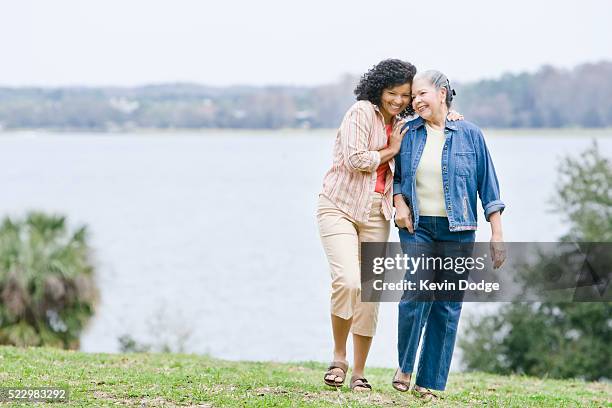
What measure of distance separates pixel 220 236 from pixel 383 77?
62.2 metres

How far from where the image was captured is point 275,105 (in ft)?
262

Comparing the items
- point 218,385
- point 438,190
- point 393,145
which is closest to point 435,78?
point 393,145

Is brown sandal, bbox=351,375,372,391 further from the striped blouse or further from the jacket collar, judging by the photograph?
the jacket collar

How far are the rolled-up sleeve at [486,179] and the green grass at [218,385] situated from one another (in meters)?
1.46

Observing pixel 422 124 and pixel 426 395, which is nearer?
pixel 422 124

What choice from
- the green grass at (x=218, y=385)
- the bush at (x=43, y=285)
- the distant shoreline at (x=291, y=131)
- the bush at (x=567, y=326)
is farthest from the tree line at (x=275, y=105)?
the green grass at (x=218, y=385)

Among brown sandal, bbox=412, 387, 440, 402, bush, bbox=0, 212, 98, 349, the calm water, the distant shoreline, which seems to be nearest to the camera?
brown sandal, bbox=412, 387, 440, 402

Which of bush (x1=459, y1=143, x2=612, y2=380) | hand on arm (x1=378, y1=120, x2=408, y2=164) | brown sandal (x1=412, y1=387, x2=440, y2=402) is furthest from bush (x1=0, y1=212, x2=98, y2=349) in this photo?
hand on arm (x1=378, y1=120, x2=408, y2=164)

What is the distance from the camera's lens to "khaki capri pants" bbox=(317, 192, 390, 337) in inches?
261

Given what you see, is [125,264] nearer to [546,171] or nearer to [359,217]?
[359,217]

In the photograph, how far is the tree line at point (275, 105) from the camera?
59.3 m

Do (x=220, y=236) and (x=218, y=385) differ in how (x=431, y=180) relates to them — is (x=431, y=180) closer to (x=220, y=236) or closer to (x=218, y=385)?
(x=218, y=385)

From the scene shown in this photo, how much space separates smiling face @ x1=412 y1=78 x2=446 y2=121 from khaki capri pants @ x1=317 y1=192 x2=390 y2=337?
2.15 ft

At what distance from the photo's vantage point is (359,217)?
6.71m
